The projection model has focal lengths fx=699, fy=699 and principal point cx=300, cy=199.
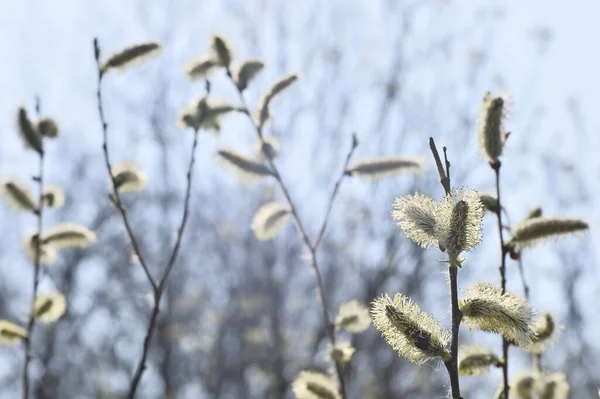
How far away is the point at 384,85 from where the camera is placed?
31.8ft

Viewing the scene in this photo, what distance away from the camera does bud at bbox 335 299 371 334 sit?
211 centimetres

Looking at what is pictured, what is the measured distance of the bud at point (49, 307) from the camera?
7.84ft

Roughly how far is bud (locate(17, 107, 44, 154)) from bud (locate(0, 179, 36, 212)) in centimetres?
17

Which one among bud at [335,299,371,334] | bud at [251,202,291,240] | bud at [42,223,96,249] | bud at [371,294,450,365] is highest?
bud at [251,202,291,240]

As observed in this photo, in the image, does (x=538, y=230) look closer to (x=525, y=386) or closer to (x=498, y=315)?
(x=525, y=386)

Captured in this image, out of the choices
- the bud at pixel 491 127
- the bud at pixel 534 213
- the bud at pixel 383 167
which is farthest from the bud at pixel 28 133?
the bud at pixel 534 213

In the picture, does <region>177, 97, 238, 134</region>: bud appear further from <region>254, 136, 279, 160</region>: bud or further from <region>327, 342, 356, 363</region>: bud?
<region>327, 342, 356, 363</region>: bud

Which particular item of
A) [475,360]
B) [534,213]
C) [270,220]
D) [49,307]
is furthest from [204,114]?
[475,360]

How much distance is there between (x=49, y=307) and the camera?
94.7 inches

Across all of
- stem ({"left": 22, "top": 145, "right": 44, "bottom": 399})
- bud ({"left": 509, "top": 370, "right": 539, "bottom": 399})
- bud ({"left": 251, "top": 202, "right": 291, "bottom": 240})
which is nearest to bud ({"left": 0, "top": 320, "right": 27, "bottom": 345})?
stem ({"left": 22, "top": 145, "right": 44, "bottom": 399})

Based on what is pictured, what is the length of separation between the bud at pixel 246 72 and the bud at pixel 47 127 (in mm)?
681

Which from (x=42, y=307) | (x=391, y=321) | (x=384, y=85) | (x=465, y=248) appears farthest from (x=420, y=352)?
(x=384, y=85)

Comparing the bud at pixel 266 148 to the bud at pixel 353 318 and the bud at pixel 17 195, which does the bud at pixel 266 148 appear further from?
the bud at pixel 17 195

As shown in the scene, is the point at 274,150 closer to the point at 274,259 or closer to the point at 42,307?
the point at 42,307
